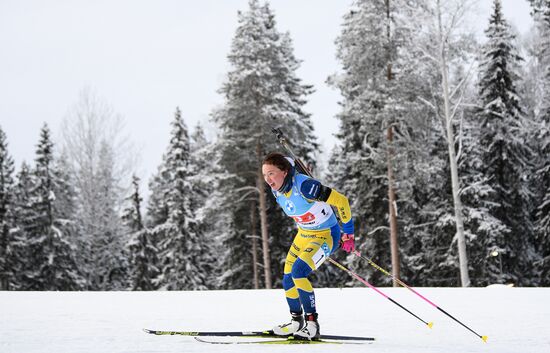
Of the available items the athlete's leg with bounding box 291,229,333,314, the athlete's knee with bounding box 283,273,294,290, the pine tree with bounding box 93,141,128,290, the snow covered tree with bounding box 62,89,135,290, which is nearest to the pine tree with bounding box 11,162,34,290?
the snow covered tree with bounding box 62,89,135,290

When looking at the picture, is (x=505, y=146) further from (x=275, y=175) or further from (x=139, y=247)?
(x=275, y=175)

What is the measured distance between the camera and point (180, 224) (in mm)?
32156

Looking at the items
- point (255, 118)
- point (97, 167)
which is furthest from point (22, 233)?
point (255, 118)

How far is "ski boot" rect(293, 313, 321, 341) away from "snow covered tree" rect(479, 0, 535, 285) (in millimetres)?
23381

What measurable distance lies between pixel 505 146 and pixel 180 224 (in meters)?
17.7

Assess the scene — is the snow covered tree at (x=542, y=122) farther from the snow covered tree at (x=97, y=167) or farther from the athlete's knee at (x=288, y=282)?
the snow covered tree at (x=97, y=167)

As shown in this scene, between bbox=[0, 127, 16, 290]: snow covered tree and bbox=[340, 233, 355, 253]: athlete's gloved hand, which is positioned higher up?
bbox=[0, 127, 16, 290]: snow covered tree

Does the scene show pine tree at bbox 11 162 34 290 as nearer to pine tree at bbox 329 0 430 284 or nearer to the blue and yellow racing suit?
pine tree at bbox 329 0 430 284

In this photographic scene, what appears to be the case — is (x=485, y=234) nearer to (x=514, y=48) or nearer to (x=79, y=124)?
(x=514, y=48)

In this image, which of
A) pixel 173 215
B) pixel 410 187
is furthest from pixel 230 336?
pixel 173 215

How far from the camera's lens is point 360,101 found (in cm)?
2272

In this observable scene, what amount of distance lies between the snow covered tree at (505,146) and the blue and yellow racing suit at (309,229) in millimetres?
23149

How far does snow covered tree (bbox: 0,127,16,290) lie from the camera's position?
31438 millimetres

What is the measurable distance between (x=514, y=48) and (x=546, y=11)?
211 cm
